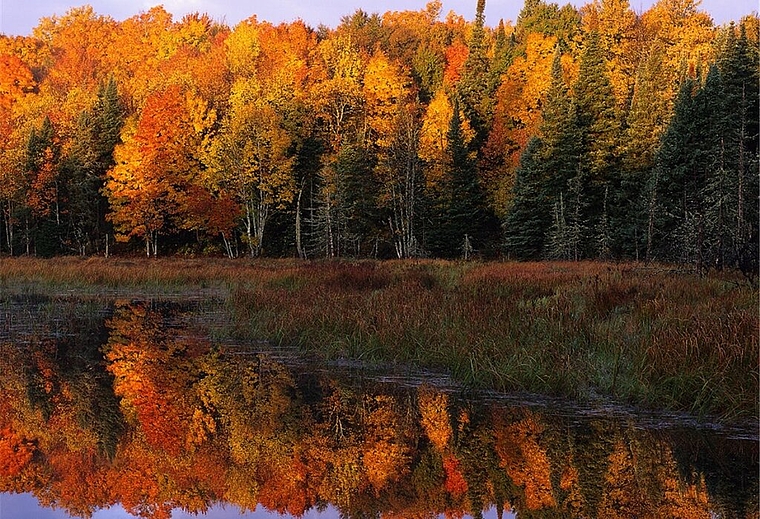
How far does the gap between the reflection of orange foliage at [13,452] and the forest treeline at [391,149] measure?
26.1 metres

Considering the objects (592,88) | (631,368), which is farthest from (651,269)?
(592,88)

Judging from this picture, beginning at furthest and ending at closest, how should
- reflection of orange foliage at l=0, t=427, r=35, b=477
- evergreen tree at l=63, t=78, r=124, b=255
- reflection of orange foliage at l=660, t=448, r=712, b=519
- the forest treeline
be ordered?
evergreen tree at l=63, t=78, r=124, b=255, the forest treeline, reflection of orange foliage at l=0, t=427, r=35, b=477, reflection of orange foliage at l=660, t=448, r=712, b=519

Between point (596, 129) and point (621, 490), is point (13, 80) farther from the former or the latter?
point (621, 490)

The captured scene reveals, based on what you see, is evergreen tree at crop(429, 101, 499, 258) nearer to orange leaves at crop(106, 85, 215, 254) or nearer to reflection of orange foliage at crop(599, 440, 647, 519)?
orange leaves at crop(106, 85, 215, 254)

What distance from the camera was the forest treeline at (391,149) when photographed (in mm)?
34875

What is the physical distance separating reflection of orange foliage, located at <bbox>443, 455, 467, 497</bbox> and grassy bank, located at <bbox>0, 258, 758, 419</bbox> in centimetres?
219

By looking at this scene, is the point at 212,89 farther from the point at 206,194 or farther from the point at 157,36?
the point at 157,36

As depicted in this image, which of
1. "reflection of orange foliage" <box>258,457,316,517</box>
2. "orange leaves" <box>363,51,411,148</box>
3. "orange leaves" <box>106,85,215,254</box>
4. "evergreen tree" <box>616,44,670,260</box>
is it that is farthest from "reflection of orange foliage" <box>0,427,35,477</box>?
"orange leaves" <box>363,51,411,148</box>

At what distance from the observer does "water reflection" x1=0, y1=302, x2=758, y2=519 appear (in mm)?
4734

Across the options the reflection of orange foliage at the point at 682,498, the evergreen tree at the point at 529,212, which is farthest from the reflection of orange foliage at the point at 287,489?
the evergreen tree at the point at 529,212

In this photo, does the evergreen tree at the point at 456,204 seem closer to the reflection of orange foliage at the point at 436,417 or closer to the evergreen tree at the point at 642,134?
the evergreen tree at the point at 642,134

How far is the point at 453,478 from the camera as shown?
5121 mm

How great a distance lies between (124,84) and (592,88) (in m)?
34.5

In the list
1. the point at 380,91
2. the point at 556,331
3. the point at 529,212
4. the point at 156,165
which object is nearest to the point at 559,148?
the point at 529,212
